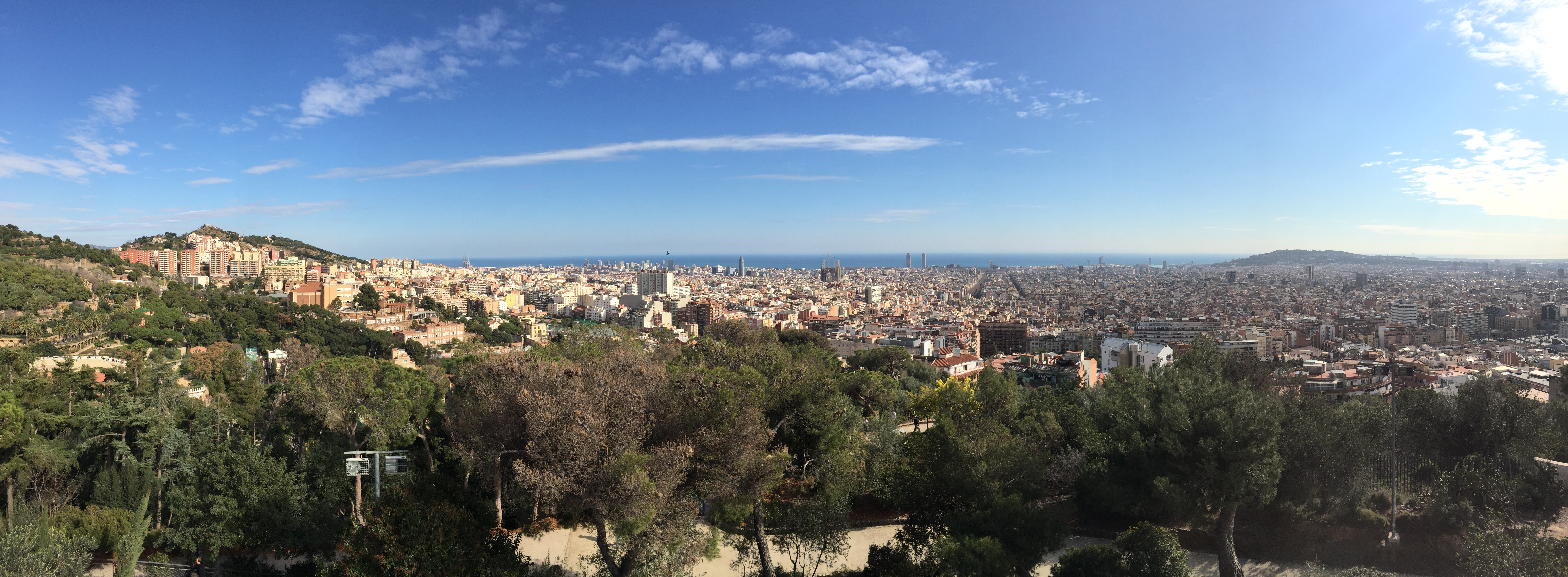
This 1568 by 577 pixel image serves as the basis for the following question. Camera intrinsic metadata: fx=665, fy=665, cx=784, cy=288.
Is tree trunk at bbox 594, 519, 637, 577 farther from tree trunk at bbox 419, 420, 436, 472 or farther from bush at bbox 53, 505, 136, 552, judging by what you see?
bush at bbox 53, 505, 136, 552

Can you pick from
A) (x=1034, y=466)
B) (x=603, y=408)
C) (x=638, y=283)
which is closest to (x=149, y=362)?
(x=603, y=408)

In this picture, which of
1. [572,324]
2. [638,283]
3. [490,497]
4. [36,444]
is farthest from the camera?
[638,283]

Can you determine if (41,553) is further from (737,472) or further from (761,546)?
(761,546)

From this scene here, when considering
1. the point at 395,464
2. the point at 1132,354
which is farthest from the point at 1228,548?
the point at 1132,354

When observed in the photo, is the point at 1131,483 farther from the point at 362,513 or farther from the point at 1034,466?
the point at 362,513

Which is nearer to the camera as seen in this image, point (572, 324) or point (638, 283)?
point (572, 324)

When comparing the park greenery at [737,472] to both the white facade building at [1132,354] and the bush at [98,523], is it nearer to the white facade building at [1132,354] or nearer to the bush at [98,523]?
the bush at [98,523]
